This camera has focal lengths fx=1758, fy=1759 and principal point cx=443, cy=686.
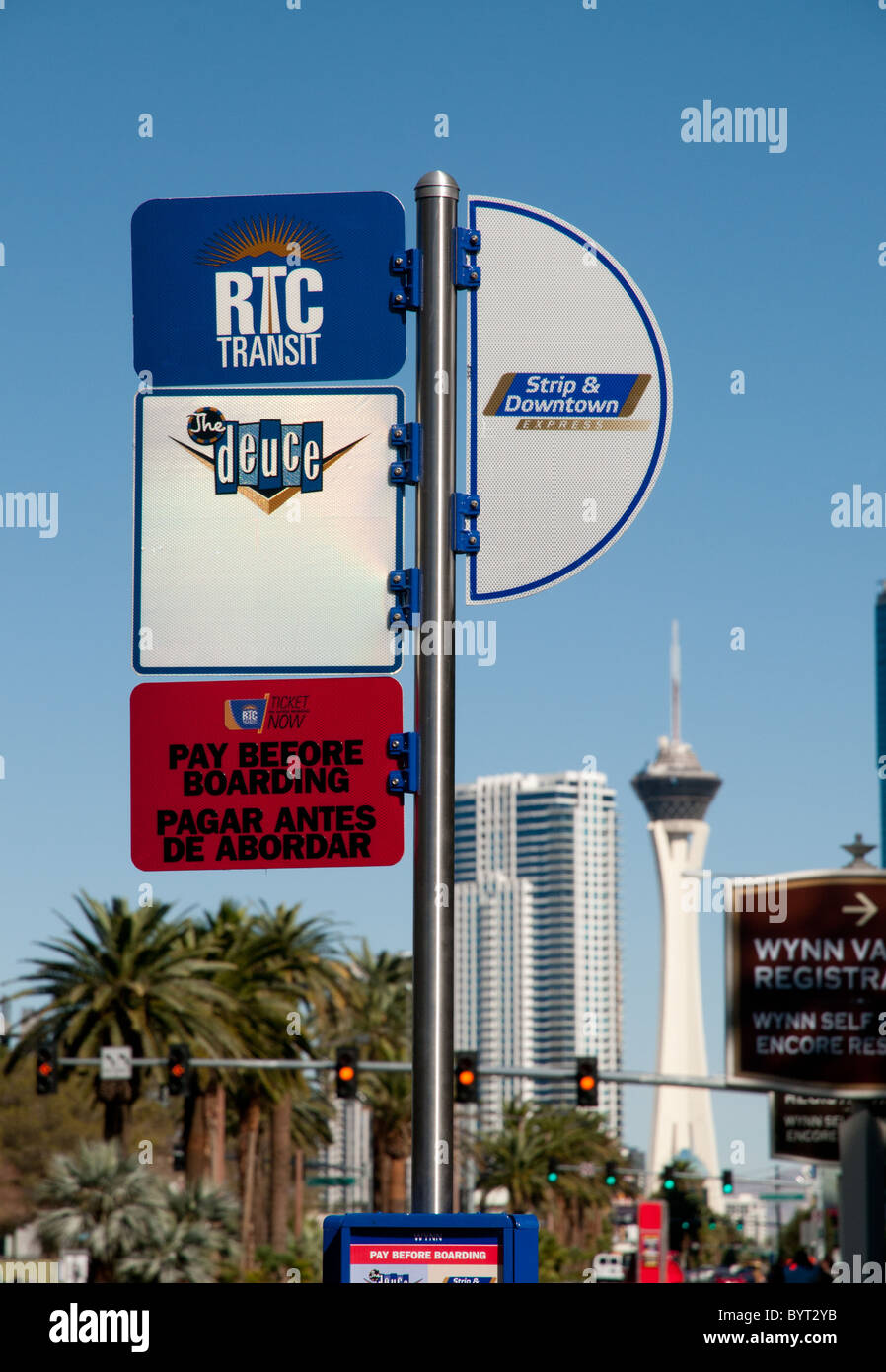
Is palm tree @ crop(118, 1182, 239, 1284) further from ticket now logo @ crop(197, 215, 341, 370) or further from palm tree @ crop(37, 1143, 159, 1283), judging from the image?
ticket now logo @ crop(197, 215, 341, 370)

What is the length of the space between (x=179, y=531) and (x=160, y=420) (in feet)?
1.42

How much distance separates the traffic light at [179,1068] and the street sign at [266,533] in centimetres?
3111

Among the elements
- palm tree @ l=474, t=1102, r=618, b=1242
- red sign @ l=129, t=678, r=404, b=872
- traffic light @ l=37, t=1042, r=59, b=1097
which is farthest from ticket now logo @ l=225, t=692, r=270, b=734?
palm tree @ l=474, t=1102, r=618, b=1242

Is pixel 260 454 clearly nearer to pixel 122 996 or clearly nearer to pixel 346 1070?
pixel 346 1070

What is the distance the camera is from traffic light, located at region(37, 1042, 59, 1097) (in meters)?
37.0

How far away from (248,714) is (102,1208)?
43230 millimetres

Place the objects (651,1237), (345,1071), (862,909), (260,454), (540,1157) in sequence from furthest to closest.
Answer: (540,1157) → (651,1237) → (862,909) → (345,1071) → (260,454)

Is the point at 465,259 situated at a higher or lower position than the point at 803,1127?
higher

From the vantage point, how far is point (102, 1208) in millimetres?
46438

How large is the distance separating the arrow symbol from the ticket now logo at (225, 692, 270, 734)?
110ft

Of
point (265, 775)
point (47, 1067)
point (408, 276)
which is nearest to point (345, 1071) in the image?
point (47, 1067)

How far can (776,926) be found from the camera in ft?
134
